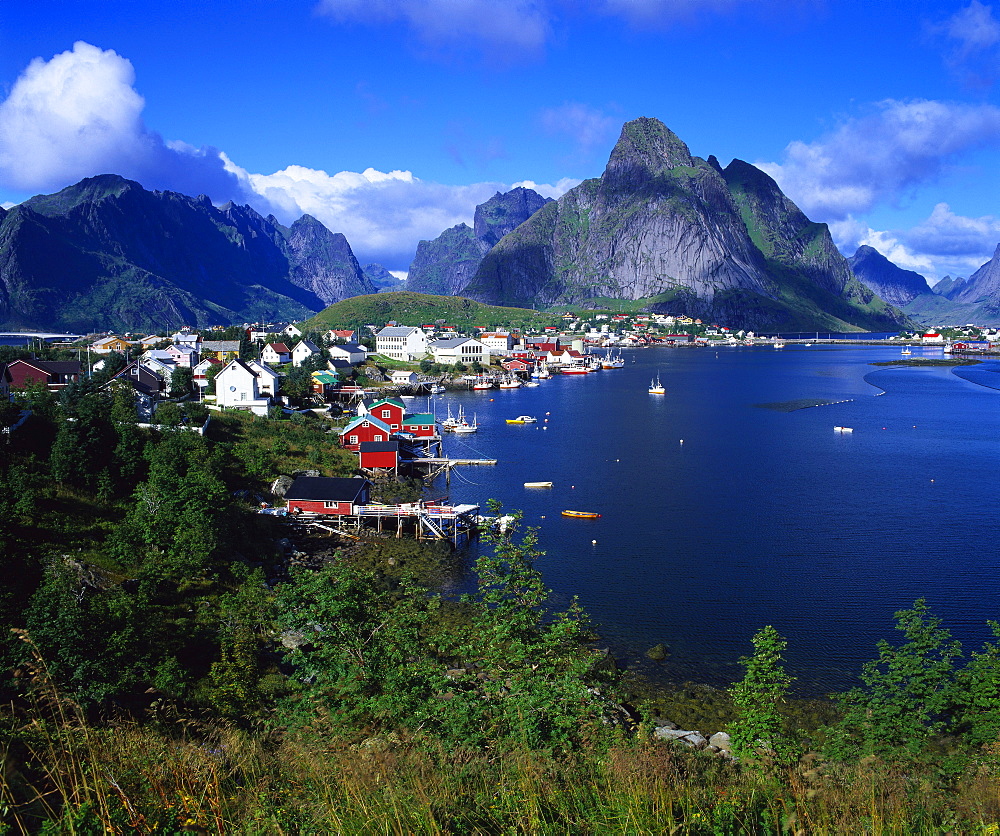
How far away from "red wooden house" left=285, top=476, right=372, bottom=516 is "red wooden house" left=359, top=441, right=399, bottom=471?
6198 millimetres

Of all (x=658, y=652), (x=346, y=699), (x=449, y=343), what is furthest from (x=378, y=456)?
(x=449, y=343)

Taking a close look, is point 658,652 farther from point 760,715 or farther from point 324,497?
point 324,497

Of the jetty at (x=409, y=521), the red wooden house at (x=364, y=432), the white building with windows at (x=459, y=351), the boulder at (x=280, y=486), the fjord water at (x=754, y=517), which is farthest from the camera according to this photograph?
the white building with windows at (x=459, y=351)

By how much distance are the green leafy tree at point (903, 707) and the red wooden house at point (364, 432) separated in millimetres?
24486

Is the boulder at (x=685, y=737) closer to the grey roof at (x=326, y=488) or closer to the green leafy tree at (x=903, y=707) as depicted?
the green leafy tree at (x=903, y=707)

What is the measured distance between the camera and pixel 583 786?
13.1ft

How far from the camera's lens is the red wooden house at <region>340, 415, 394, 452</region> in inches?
1294

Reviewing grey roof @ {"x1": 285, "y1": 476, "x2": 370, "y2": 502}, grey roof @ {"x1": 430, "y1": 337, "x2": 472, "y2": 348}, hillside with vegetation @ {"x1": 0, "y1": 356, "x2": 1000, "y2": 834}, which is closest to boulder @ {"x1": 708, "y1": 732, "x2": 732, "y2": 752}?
hillside with vegetation @ {"x1": 0, "y1": 356, "x2": 1000, "y2": 834}

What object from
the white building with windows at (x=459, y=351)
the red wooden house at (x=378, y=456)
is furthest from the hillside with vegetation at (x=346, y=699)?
the white building with windows at (x=459, y=351)

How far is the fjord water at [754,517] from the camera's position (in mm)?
17484

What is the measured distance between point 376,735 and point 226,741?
7.93ft

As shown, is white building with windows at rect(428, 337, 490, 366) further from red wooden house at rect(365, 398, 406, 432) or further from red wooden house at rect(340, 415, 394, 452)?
red wooden house at rect(340, 415, 394, 452)

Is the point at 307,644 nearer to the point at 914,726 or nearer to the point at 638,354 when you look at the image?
the point at 914,726

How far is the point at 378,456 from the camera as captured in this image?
102 ft
